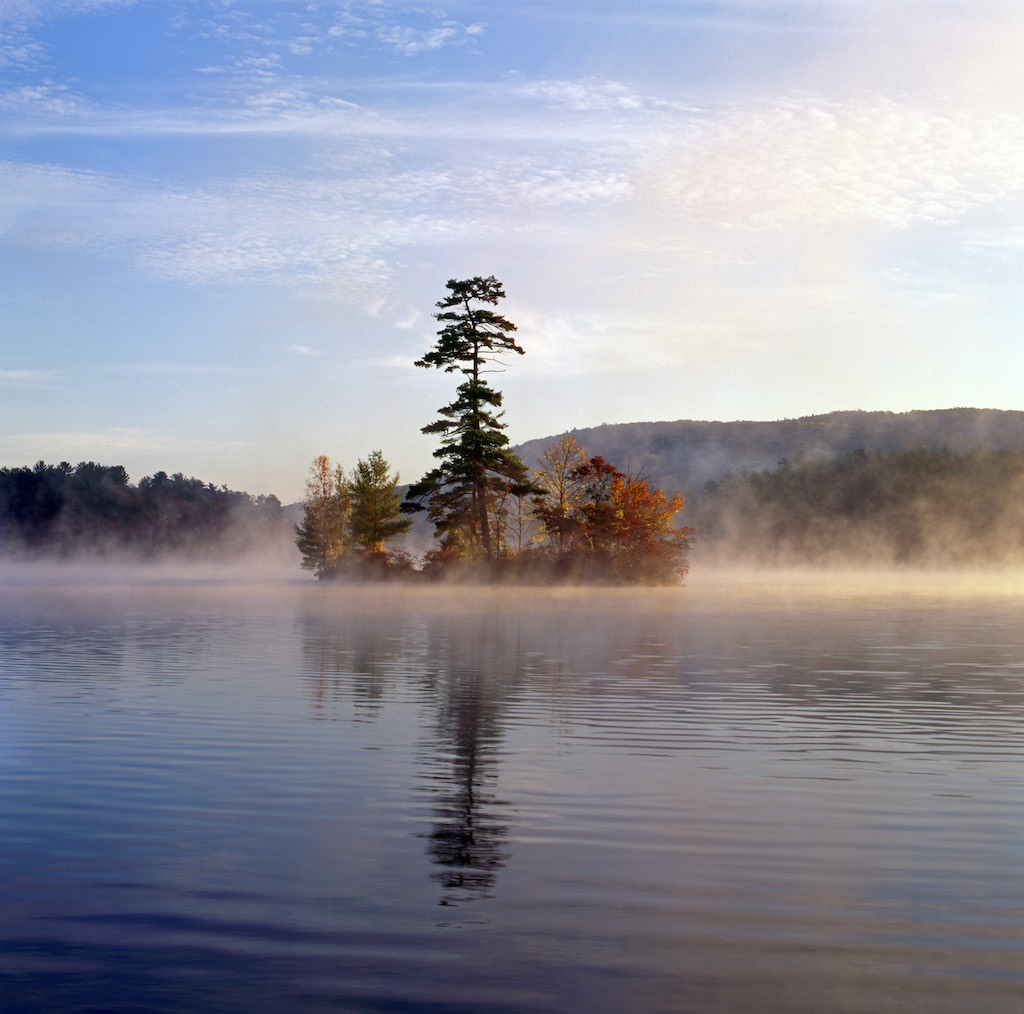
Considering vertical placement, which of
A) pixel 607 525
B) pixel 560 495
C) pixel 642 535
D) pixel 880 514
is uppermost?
pixel 880 514

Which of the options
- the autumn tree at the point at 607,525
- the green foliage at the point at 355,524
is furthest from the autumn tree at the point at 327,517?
the autumn tree at the point at 607,525

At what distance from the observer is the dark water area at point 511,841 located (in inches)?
220

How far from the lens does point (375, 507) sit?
7831cm

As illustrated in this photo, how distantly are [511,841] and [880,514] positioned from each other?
12143 centimetres

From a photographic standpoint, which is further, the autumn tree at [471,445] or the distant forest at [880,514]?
the distant forest at [880,514]

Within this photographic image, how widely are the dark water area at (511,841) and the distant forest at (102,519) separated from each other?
127 m

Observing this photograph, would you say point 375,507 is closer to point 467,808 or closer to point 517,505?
point 517,505

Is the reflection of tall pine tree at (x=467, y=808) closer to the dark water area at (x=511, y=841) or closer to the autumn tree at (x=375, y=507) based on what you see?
the dark water area at (x=511, y=841)

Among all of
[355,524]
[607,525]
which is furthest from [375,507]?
[607,525]

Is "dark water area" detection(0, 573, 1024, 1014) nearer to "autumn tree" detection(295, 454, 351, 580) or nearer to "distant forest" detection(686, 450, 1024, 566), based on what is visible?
"autumn tree" detection(295, 454, 351, 580)

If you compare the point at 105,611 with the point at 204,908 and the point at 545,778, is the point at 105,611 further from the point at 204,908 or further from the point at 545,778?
the point at 204,908

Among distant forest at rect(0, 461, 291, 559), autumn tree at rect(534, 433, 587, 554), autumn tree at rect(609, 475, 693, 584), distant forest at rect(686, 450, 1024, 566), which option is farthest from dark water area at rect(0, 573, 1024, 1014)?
distant forest at rect(0, 461, 291, 559)

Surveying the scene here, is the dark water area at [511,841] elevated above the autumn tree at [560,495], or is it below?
below

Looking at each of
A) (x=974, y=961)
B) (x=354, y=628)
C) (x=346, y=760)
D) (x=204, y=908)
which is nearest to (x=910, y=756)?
(x=346, y=760)
